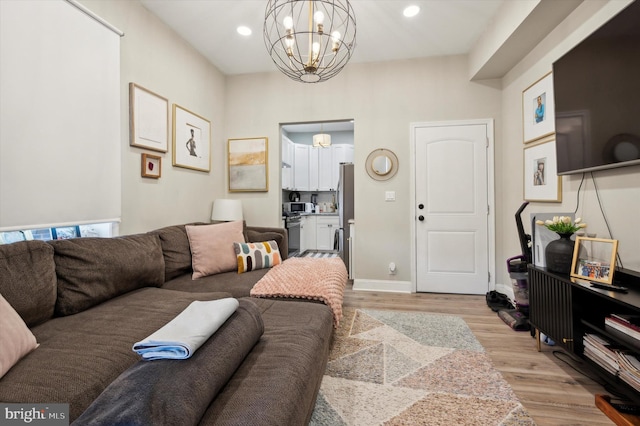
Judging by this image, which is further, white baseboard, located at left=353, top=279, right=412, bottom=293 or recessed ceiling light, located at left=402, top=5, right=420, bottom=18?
white baseboard, located at left=353, top=279, right=412, bottom=293

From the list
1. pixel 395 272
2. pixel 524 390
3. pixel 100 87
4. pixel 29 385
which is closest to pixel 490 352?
pixel 524 390

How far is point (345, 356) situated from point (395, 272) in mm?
1720

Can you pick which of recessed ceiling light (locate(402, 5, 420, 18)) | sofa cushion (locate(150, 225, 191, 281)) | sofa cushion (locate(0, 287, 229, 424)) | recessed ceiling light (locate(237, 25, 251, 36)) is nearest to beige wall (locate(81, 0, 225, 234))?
sofa cushion (locate(150, 225, 191, 281))

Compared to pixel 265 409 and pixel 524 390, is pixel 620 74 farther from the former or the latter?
pixel 265 409

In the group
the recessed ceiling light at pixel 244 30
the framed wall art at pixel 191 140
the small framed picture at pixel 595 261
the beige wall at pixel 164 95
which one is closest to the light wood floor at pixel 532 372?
the small framed picture at pixel 595 261

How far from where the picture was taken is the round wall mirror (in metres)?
3.43

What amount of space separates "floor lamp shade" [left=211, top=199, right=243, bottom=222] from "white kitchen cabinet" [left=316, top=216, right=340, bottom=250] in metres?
3.22

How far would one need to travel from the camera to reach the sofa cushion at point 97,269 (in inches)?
Answer: 58.7

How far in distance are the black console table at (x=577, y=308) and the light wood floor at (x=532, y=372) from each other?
0.57ft

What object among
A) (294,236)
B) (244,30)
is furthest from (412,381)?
(294,236)

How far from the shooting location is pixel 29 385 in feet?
2.86

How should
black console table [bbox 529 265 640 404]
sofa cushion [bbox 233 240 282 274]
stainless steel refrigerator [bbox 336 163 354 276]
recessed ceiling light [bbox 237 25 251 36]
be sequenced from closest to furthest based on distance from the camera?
black console table [bbox 529 265 640 404]
sofa cushion [bbox 233 240 282 274]
recessed ceiling light [bbox 237 25 251 36]
stainless steel refrigerator [bbox 336 163 354 276]

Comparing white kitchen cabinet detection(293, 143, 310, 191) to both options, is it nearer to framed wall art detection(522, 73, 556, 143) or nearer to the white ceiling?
the white ceiling

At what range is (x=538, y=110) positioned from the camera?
8.13 ft
